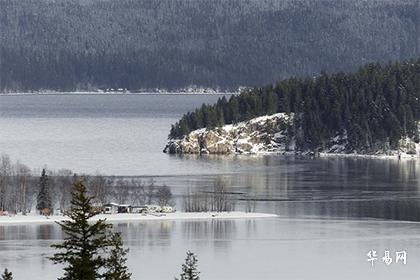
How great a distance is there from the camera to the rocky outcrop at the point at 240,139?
187m

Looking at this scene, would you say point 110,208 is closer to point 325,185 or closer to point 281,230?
point 281,230

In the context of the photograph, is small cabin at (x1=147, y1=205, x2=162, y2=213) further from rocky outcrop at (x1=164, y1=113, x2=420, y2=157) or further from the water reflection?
rocky outcrop at (x1=164, y1=113, x2=420, y2=157)

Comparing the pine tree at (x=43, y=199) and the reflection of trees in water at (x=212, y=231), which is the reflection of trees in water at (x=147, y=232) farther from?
the pine tree at (x=43, y=199)

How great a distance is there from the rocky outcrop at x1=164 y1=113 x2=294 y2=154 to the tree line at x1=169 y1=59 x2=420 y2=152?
4.92 ft

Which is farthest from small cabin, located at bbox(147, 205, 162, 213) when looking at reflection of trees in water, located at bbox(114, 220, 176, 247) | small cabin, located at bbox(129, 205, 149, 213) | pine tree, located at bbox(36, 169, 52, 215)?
pine tree, located at bbox(36, 169, 52, 215)

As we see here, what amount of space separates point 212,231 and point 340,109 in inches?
3925

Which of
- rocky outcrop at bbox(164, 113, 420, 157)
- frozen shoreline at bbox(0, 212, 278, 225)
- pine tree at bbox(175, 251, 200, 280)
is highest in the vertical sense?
rocky outcrop at bbox(164, 113, 420, 157)

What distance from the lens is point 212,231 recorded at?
92562mm

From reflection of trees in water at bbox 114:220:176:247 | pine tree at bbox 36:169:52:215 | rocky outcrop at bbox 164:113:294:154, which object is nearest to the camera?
reflection of trees in water at bbox 114:220:176:247

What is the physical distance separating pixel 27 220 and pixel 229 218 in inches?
584

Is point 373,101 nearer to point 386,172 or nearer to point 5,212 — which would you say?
point 386,172

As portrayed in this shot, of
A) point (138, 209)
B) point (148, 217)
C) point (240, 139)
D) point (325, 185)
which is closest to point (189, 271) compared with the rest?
point (148, 217)

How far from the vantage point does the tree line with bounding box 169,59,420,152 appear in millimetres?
184125

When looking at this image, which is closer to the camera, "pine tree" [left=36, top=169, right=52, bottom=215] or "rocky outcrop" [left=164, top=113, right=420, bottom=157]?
"pine tree" [left=36, top=169, right=52, bottom=215]
